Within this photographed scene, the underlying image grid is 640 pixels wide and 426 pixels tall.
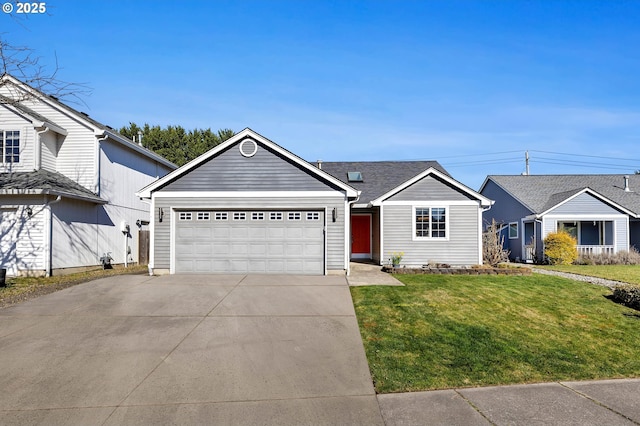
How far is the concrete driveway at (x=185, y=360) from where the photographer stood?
4691 mm

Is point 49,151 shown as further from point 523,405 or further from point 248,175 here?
point 523,405

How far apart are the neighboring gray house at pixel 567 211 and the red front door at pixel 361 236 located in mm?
8366

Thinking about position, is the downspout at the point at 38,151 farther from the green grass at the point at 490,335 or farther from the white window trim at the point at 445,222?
the white window trim at the point at 445,222

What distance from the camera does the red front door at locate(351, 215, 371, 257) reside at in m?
20.7

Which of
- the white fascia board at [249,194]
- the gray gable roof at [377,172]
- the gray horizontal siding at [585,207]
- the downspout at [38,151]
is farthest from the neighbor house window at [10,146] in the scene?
the gray horizontal siding at [585,207]

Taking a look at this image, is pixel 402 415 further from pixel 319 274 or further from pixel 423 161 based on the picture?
pixel 423 161

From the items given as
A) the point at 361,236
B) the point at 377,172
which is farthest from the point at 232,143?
the point at 377,172

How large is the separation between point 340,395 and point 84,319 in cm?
590

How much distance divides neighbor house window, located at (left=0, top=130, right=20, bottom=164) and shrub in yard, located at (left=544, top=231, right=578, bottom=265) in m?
23.0

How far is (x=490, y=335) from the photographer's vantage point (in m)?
7.43

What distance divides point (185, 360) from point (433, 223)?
12.6m

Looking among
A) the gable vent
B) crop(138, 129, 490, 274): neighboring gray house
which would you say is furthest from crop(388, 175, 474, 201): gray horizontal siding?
the gable vent

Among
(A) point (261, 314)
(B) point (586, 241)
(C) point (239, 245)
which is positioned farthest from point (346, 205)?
(B) point (586, 241)

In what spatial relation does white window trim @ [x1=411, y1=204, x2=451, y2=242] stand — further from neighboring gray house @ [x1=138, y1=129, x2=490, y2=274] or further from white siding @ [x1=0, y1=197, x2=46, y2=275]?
white siding @ [x1=0, y1=197, x2=46, y2=275]
